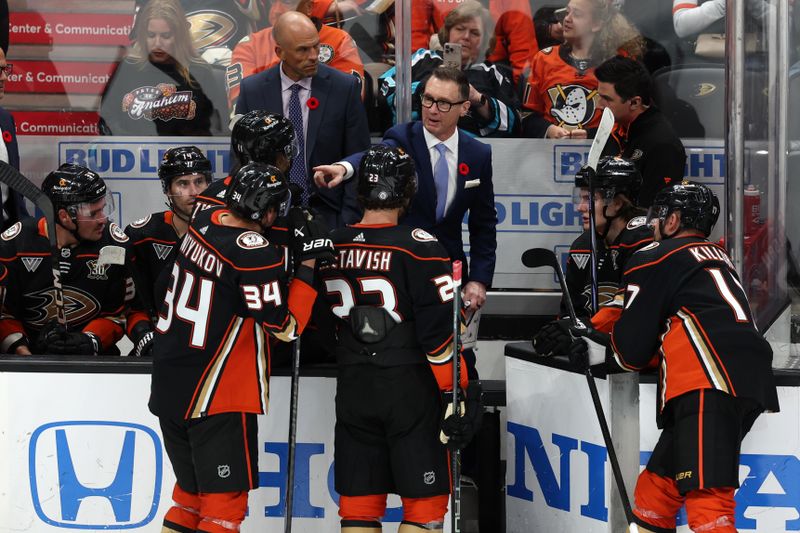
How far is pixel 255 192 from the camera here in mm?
3355

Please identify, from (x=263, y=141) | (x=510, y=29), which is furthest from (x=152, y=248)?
(x=510, y=29)

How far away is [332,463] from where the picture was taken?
3.93 metres

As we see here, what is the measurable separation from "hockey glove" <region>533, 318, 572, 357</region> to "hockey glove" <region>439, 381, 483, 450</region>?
36 centimetres

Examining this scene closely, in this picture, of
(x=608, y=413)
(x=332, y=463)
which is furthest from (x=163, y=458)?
(x=608, y=413)

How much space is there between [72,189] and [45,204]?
14 centimetres

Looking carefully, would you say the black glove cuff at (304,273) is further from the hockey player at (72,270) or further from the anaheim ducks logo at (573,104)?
the anaheim ducks logo at (573,104)

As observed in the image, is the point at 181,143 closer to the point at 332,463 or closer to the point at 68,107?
the point at 68,107

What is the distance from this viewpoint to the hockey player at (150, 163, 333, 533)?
3363 millimetres

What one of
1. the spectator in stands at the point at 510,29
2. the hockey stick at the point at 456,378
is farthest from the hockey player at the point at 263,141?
the spectator in stands at the point at 510,29

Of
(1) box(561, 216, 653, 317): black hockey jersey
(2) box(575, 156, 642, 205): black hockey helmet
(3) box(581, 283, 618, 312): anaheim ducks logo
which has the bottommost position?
(3) box(581, 283, 618, 312): anaheim ducks logo

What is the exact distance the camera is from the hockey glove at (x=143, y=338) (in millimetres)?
4203

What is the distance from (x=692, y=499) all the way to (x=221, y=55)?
119 inches

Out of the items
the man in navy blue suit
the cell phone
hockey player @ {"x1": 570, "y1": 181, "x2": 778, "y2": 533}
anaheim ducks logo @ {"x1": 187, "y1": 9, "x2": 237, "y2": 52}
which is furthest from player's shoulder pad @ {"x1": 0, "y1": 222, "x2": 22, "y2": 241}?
hockey player @ {"x1": 570, "y1": 181, "x2": 778, "y2": 533}

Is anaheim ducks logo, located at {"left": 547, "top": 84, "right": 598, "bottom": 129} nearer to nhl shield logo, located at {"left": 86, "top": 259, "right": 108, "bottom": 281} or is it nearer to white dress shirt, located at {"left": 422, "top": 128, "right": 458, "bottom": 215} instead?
white dress shirt, located at {"left": 422, "top": 128, "right": 458, "bottom": 215}
